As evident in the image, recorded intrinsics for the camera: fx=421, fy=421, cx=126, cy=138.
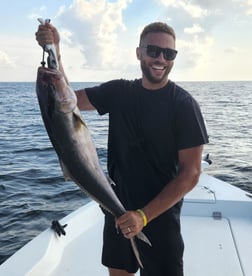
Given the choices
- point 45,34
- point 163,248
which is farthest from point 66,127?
point 163,248

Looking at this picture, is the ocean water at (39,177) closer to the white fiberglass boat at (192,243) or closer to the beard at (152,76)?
the white fiberglass boat at (192,243)

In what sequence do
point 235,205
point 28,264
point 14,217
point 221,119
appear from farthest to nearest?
1. point 221,119
2. point 14,217
3. point 235,205
4. point 28,264

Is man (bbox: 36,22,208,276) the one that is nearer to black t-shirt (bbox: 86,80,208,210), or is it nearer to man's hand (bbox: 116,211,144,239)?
black t-shirt (bbox: 86,80,208,210)

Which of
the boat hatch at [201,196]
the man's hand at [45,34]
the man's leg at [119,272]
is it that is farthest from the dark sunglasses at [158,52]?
the boat hatch at [201,196]

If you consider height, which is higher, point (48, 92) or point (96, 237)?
point (48, 92)

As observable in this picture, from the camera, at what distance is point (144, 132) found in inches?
128

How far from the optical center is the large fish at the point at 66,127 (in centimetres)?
247

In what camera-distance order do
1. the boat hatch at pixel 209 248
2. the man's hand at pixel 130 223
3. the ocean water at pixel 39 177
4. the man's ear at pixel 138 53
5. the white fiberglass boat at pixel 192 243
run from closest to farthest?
the man's hand at pixel 130 223
the man's ear at pixel 138 53
the white fiberglass boat at pixel 192 243
the boat hatch at pixel 209 248
the ocean water at pixel 39 177

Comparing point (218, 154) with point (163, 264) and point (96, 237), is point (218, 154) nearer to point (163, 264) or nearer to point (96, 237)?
point (96, 237)

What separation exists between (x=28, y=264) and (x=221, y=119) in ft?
86.6

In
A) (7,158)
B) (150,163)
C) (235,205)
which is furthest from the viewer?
(7,158)

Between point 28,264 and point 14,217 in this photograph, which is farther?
point 14,217

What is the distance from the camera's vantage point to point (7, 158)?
15.1 meters

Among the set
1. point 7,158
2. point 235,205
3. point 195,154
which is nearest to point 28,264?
point 195,154
